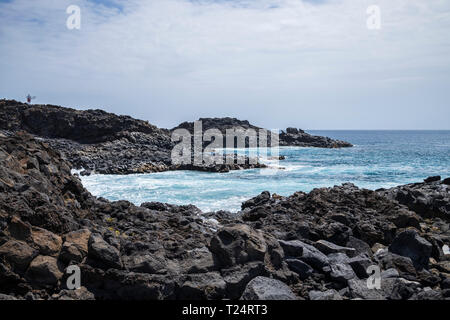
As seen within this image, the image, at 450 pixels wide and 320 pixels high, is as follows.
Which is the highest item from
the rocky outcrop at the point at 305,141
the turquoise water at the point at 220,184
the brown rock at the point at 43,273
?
the rocky outcrop at the point at 305,141

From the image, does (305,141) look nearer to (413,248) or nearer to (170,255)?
(413,248)

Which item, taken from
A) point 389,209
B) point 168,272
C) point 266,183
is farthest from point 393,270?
point 266,183

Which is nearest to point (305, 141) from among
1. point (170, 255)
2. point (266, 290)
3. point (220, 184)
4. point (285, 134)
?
point (285, 134)

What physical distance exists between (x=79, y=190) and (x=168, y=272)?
Answer: 15.4 ft

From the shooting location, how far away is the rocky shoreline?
5.56 m

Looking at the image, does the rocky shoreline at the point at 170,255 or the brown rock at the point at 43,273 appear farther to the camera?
the rocky shoreline at the point at 170,255

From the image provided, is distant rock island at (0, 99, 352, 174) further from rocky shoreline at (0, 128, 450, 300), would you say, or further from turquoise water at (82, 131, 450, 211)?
rocky shoreline at (0, 128, 450, 300)

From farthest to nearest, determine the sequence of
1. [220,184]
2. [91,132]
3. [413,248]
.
A: [91,132], [220,184], [413,248]

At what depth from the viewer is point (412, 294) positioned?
6008 mm

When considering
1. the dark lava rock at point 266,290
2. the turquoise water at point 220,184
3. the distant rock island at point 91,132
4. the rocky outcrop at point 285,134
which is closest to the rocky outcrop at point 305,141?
the rocky outcrop at point 285,134

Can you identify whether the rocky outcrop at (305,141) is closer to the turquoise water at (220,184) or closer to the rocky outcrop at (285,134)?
the rocky outcrop at (285,134)

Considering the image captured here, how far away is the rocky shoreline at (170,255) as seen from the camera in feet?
18.2

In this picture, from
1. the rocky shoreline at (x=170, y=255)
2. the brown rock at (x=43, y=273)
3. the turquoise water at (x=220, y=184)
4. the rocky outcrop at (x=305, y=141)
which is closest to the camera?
the brown rock at (x=43, y=273)

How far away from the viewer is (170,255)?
6.83 meters
